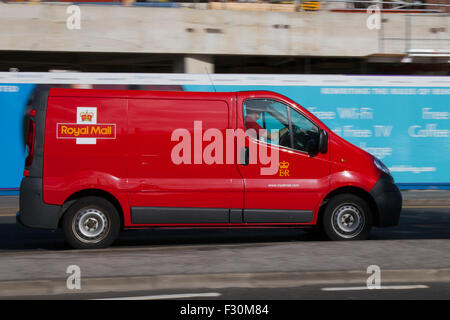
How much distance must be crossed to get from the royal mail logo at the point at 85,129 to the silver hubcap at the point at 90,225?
0.91m

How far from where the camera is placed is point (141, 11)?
20.0 meters

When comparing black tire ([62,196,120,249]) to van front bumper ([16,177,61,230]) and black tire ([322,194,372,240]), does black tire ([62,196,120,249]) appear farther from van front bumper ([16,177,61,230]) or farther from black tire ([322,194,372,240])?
black tire ([322,194,372,240])

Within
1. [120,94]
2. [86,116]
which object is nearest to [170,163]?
[120,94]

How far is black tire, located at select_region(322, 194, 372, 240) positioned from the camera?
361 inches

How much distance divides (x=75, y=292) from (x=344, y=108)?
1119 cm

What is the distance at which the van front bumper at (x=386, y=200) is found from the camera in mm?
9250

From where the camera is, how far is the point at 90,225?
8.85m

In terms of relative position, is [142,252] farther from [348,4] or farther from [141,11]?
[348,4]

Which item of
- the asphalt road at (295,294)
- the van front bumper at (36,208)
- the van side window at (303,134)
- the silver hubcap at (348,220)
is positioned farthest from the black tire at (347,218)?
the van front bumper at (36,208)

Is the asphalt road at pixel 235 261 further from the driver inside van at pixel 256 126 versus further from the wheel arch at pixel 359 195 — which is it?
the driver inside van at pixel 256 126

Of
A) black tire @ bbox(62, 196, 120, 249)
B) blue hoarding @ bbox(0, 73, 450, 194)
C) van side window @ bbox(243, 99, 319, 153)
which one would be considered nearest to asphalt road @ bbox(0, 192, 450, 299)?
black tire @ bbox(62, 196, 120, 249)

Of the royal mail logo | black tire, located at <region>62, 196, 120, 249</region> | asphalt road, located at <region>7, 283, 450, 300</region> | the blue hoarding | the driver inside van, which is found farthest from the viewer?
the blue hoarding

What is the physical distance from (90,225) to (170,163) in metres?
1.29
